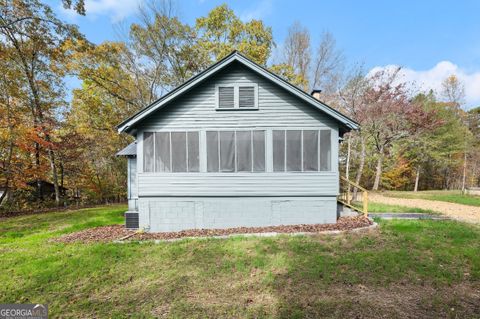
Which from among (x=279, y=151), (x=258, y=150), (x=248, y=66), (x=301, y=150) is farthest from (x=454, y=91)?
(x=258, y=150)

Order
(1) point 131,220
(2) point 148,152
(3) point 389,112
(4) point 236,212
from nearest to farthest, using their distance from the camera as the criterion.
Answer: (4) point 236,212 → (2) point 148,152 → (1) point 131,220 → (3) point 389,112

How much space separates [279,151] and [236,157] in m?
1.67

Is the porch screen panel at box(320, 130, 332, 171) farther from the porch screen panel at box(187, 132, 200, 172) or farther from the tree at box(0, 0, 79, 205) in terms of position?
the tree at box(0, 0, 79, 205)

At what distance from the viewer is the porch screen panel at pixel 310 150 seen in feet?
29.9

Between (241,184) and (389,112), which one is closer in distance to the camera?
(241,184)

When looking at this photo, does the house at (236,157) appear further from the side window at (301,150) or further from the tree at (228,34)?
the tree at (228,34)

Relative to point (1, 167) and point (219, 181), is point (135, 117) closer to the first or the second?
point (219, 181)

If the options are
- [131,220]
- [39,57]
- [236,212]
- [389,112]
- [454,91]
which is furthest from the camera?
[454,91]

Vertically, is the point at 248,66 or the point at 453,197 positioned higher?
the point at 248,66

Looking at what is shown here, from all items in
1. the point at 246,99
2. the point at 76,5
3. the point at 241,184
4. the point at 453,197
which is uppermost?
the point at 76,5

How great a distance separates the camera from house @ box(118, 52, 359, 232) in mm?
9031

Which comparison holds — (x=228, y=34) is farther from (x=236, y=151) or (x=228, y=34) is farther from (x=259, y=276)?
(x=259, y=276)

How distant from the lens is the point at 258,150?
9.18m

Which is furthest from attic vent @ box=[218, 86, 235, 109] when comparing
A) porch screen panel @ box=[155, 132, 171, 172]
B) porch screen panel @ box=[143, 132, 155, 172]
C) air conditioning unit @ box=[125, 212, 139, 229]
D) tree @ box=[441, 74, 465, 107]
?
tree @ box=[441, 74, 465, 107]
